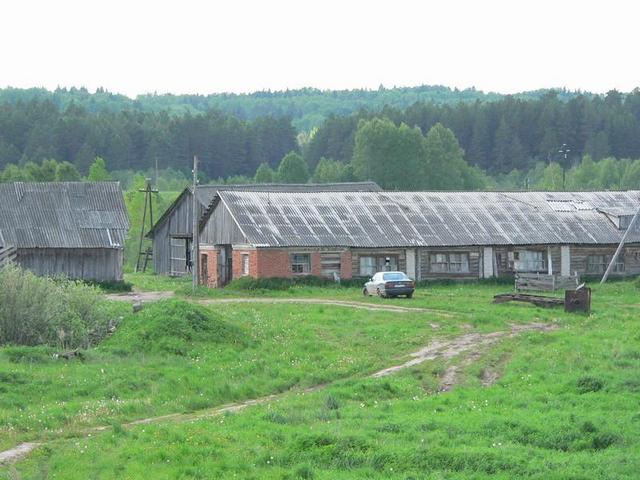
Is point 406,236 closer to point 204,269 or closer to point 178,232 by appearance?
point 204,269

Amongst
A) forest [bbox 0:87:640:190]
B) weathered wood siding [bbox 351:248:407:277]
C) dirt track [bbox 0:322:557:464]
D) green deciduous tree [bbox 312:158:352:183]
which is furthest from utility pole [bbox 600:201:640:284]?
forest [bbox 0:87:640:190]

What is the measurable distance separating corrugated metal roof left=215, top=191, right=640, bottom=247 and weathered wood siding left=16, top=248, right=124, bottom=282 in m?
6.64

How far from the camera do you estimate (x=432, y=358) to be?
1318 inches

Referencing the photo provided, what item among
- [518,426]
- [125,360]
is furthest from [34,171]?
[518,426]

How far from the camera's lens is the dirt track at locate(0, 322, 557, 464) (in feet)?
79.0

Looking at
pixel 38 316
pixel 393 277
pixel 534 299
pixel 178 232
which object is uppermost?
pixel 178 232

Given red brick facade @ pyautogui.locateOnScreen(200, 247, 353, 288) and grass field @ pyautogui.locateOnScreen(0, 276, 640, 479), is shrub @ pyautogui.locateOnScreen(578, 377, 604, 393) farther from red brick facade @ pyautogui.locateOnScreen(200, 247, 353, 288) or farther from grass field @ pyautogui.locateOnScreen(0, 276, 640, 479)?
red brick facade @ pyautogui.locateOnScreen(200, 247, 353, 288)

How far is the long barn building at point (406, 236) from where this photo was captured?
194 ft

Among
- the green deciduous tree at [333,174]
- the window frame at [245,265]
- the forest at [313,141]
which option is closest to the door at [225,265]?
the window frame at [245,265]

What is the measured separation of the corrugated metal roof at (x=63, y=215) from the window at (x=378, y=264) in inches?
473

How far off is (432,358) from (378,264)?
2724 centimetres

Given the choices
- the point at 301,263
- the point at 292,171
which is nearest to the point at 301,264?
the point at 301,263

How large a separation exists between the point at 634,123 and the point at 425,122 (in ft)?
100

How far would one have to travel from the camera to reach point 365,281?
195 feet
